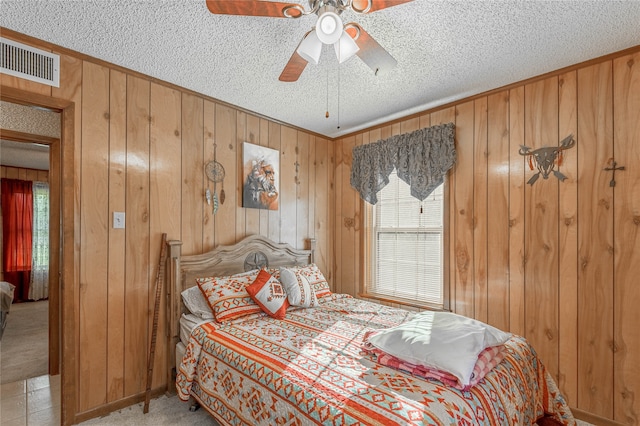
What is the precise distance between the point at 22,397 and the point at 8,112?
8.18 ft

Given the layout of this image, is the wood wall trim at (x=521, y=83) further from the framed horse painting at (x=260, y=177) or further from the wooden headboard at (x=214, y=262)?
the wooden headboard at (x=214, y=262)

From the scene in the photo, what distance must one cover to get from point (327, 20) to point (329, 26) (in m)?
0.02

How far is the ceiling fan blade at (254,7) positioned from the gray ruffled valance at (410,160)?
82.7 inches

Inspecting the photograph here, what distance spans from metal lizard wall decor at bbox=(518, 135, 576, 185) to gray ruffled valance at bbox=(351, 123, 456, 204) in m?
0.62

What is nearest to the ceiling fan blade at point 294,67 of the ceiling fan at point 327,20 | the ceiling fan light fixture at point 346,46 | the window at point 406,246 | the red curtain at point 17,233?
the ceiling fan at point 327,20

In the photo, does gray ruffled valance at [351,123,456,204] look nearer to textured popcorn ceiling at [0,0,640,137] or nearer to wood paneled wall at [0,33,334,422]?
textured popcorn ceiling at [0,0,640,137]

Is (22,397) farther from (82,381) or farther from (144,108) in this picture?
(144,108)

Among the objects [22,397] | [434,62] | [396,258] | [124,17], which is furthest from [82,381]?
[434,62]

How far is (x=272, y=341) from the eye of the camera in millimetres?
2070

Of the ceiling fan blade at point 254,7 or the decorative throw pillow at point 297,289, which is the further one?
the decorative throw pillow at point 297,289

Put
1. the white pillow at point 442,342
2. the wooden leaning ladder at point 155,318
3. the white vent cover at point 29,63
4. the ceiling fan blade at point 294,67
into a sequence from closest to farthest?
the white pillow at point 442,342, the ceiling fan blade at point 294,67, the white vent cover at point 29,63, the wooden leaning ladder at point 155,318

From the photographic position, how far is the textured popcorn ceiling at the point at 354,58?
70.6 inches

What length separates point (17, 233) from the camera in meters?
5.66

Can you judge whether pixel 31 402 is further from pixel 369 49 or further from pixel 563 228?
pixel 563 228
